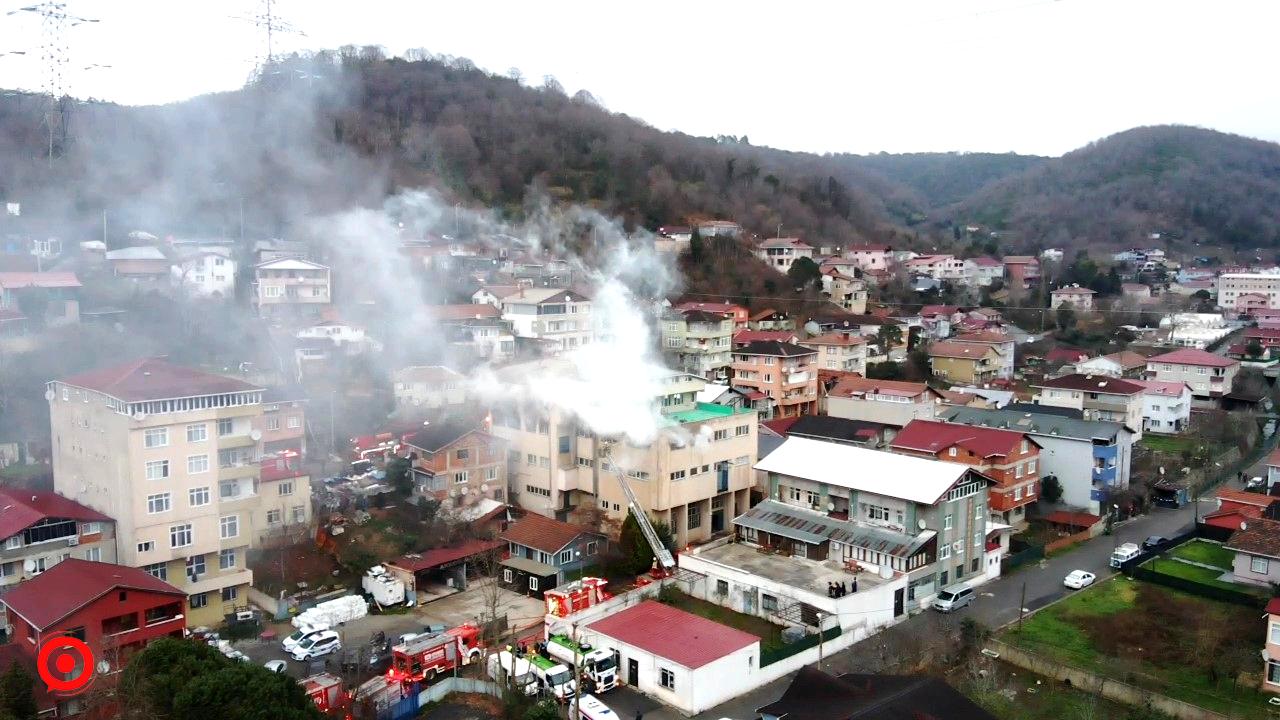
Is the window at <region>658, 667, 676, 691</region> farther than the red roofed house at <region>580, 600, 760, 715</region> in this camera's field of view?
Yes

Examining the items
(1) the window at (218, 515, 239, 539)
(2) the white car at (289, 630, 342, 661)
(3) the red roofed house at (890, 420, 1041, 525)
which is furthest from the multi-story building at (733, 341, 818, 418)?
(2) the white car at (289, 630, 342, 661)

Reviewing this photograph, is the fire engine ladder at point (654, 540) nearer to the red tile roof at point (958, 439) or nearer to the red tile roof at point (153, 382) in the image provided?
the red tile roof at point (958, 439)

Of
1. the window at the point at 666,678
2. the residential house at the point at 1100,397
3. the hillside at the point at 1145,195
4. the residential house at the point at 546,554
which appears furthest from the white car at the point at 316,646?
the hillside at the point at 1145,195

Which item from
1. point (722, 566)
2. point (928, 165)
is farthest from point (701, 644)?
point (928, 165)

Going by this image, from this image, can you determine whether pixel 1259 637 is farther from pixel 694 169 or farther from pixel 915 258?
pixel 694 169

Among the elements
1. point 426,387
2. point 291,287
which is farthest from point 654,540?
point 291,287

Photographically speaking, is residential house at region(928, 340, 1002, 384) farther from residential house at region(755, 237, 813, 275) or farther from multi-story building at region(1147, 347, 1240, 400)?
residential house at region(755, 237, 813, 275)
